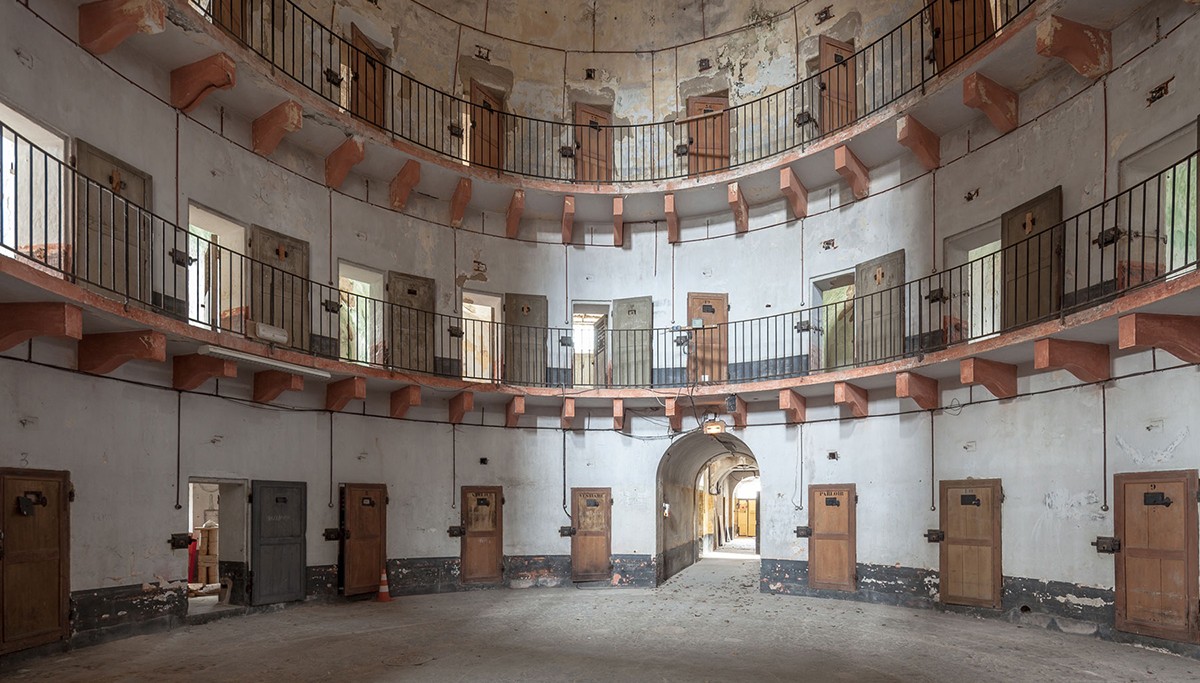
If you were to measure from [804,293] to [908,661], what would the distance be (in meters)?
8.09

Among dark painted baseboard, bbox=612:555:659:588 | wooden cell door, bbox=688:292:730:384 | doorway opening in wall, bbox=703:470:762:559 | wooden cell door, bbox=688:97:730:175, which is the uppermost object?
wooden cell door, bbox=688:97:730:175

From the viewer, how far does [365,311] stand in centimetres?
1557

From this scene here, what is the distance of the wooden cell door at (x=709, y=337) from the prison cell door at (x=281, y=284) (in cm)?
755

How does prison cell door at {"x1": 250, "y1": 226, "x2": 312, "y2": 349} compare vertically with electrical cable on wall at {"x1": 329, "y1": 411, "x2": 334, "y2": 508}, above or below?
above

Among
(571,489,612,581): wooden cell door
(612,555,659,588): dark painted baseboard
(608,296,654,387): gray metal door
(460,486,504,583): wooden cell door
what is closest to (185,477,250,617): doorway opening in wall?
(460,486,504,583): wooden cell door

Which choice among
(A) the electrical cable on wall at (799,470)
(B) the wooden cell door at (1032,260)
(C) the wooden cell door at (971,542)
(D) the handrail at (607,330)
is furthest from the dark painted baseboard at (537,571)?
(B) the wooden cell door at (1032,260)

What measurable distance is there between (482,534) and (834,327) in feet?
26.7

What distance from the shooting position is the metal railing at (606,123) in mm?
13289

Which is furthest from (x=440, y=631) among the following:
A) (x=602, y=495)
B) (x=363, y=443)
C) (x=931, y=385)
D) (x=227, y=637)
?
(x=931, y=385)

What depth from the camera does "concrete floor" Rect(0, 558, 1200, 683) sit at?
8625 millimetres

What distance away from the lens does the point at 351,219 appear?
1490 cm

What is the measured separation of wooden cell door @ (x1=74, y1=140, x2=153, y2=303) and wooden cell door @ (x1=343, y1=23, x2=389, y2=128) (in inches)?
200

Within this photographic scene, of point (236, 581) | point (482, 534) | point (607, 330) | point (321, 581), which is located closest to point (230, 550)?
point (236, 581)

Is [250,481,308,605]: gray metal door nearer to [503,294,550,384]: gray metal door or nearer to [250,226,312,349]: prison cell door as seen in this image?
Answer: [250,226,312,349]: prison cell door
